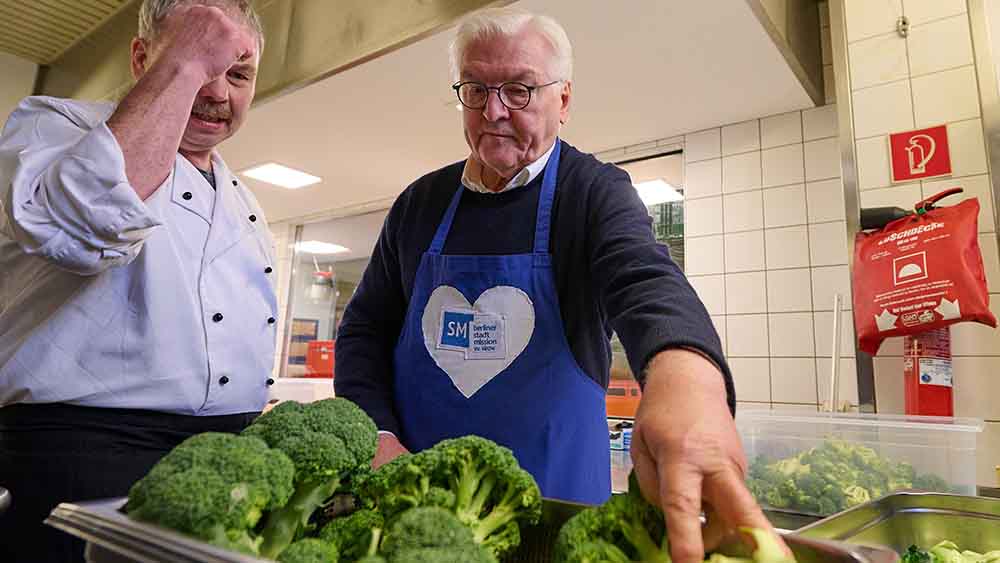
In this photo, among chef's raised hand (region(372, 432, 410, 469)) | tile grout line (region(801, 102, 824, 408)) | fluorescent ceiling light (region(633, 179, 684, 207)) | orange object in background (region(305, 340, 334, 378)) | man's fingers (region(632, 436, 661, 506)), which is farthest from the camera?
Answer: orange object in background (region(305, 340, 334, 378))

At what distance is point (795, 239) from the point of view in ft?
8.18

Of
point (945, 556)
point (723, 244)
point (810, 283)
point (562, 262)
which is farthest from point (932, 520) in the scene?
point (723, 244)

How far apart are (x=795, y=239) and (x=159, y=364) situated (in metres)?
2.38

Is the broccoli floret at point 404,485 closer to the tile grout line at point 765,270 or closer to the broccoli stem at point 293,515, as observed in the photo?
the broccoli stem at point 293,515

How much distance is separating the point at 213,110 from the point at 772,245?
2253mm

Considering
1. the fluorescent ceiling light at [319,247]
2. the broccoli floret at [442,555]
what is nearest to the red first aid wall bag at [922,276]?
the broccoli floret at [442,555]

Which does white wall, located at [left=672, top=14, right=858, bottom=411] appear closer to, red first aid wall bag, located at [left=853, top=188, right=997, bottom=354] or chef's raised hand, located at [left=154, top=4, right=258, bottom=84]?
red first aid wall bag, located at [left=853, top=188, right=997, bottom=354]

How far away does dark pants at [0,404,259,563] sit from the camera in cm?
73

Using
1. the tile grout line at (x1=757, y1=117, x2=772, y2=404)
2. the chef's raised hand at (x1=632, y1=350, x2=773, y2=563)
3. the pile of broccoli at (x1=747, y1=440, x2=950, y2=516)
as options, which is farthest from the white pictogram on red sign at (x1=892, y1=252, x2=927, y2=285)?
the chef's raised hand at (x1=632, y1=350, x2=773, y2=563)

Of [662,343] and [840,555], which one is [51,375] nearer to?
[662,343]

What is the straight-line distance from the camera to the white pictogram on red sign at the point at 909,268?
164cm

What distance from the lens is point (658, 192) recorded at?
3.14 m

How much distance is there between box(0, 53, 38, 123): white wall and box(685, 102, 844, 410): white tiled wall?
3.93m

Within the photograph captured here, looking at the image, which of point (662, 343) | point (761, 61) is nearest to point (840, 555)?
point (662, 343)
